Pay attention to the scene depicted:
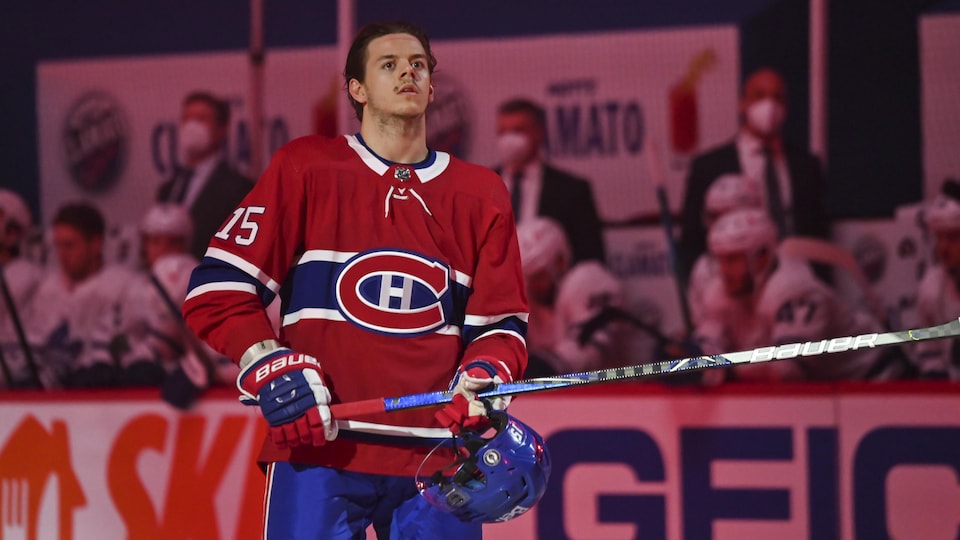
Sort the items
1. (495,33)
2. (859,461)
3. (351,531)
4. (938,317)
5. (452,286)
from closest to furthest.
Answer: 1. (351,531)
2. (452,286)
3. (859,461)
4. (938,317)
5. (495,33)

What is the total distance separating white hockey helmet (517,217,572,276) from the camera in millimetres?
3893

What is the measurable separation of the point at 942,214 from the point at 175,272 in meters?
2.36

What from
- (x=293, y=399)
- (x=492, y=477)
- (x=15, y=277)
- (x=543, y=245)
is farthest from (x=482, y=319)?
(x=15, y=277)

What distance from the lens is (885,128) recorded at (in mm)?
3840

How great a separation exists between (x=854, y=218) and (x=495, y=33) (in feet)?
4.12

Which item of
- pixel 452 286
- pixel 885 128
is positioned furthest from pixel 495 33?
pixel 452 286

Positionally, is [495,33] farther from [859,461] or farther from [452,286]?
[452,286]

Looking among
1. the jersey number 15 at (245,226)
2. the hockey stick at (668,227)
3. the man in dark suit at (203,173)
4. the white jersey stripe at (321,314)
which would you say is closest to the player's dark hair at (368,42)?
the jersey number 15 at (245,226)

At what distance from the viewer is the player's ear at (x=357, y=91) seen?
2219mm

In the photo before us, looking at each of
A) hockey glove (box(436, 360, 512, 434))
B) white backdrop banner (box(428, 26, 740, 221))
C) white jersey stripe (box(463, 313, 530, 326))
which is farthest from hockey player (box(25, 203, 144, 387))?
hockey glove (box(436, 360, 512, 434))

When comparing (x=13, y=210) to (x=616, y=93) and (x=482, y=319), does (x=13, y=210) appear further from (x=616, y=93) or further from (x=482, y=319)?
(x=482, y=319)

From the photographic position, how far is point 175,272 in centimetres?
402

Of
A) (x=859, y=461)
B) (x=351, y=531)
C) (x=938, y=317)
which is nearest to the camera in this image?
(x=351, y=531)

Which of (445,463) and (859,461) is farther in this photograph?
(859,461)
